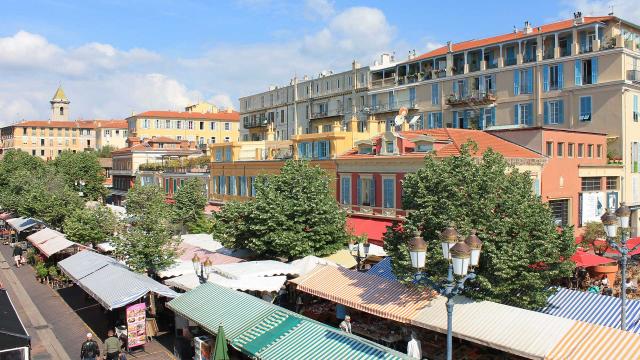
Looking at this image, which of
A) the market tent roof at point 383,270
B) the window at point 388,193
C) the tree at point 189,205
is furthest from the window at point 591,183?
the tree at point 189,205

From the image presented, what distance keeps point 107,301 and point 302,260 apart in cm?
739

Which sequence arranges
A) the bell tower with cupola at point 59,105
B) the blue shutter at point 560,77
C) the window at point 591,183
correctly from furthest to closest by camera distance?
the bell tower with cupola at point 59,105 < the blue shutter at point 560,77 < the window at point 591,183

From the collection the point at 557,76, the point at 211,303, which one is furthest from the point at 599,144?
the point at 211,303

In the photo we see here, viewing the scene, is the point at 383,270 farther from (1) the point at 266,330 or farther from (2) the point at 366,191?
(2) the point at 366,191

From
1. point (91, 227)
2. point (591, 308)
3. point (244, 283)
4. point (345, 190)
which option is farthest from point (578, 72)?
point (91, 227)

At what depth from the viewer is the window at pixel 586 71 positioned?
3875 centimetres

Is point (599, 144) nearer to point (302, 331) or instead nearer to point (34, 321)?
point (302, 331)

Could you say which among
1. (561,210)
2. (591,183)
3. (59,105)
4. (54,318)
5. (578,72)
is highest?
(59,105)

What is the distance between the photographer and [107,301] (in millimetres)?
18906

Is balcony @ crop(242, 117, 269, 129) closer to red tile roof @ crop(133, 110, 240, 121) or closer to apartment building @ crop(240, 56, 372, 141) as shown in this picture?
apartment building @ crop(240, 56, 372, 141)

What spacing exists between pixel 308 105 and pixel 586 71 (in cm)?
3245

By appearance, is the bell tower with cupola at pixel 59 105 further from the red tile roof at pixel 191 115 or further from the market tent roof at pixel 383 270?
the market tent roof at pixel 383 270

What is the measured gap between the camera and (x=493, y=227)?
54.5 ft

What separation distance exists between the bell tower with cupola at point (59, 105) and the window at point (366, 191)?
13262 cm
